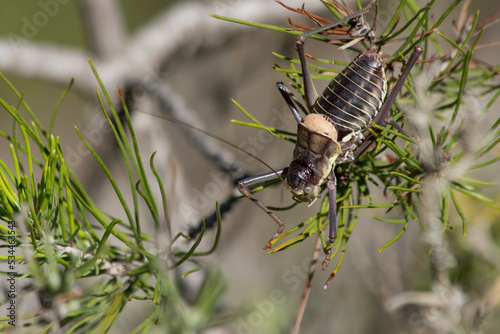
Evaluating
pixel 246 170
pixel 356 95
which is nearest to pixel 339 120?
pixel 356 95

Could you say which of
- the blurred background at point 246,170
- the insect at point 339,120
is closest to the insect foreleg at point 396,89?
the insect at point 339,120

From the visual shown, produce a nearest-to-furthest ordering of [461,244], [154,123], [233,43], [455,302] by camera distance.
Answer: [455,302], [461,244], [154,123], [233,43]

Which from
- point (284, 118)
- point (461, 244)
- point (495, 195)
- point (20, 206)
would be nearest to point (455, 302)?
point (461, 244)

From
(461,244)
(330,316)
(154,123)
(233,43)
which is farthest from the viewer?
(233,43)

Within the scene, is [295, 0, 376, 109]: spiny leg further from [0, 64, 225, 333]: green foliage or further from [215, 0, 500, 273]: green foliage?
[0, 64, 225, 333]: green foliage

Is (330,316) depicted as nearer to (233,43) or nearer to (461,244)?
(461,244)

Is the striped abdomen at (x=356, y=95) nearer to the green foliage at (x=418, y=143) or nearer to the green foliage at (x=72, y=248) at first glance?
the green foliage at (x=418, y=143)

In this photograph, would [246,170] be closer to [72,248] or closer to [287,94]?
[287,94]
